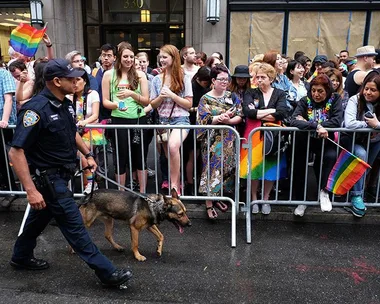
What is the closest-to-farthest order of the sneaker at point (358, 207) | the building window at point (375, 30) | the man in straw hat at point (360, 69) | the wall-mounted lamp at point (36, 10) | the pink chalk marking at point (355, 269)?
the pink chalk marking at point (355, 269) < the sneaker at point (358, 207) < the man in straw hat at point (360, 69) < the wall-mounted lamp at point (36, 10) < the building window at point (375, 30)

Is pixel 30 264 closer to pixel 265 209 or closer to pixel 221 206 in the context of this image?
pixel 221 206

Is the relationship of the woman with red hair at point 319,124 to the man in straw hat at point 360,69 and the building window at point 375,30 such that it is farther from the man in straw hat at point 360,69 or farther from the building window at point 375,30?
the building window at point 375,30

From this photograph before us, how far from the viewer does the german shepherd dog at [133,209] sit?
3.78m

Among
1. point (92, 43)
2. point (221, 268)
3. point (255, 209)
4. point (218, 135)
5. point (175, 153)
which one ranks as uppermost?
point (92, 43)

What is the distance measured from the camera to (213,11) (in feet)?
A: 36.4

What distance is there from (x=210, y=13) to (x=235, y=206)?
7.99m

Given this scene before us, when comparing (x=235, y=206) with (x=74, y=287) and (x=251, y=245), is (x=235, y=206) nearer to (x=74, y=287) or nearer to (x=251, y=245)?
(x=251, y=245)

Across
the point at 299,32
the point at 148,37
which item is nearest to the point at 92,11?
the point at 148,37

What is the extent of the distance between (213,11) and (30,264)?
928 cm

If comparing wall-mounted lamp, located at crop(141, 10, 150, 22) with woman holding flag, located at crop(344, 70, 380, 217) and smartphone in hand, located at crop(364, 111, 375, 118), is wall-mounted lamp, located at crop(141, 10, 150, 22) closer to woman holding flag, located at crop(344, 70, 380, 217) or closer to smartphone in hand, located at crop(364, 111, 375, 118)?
woman holding flag, located at crop(344, 70, 380, 217)

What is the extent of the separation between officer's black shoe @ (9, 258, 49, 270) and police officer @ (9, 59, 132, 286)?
0.66 metres

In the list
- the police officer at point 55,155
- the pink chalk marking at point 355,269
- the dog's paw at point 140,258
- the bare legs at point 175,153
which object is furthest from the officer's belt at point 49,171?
the pink chalk marking at point 355,269

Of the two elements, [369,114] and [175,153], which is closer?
[369,114]

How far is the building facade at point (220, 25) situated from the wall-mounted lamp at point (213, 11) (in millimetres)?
247
